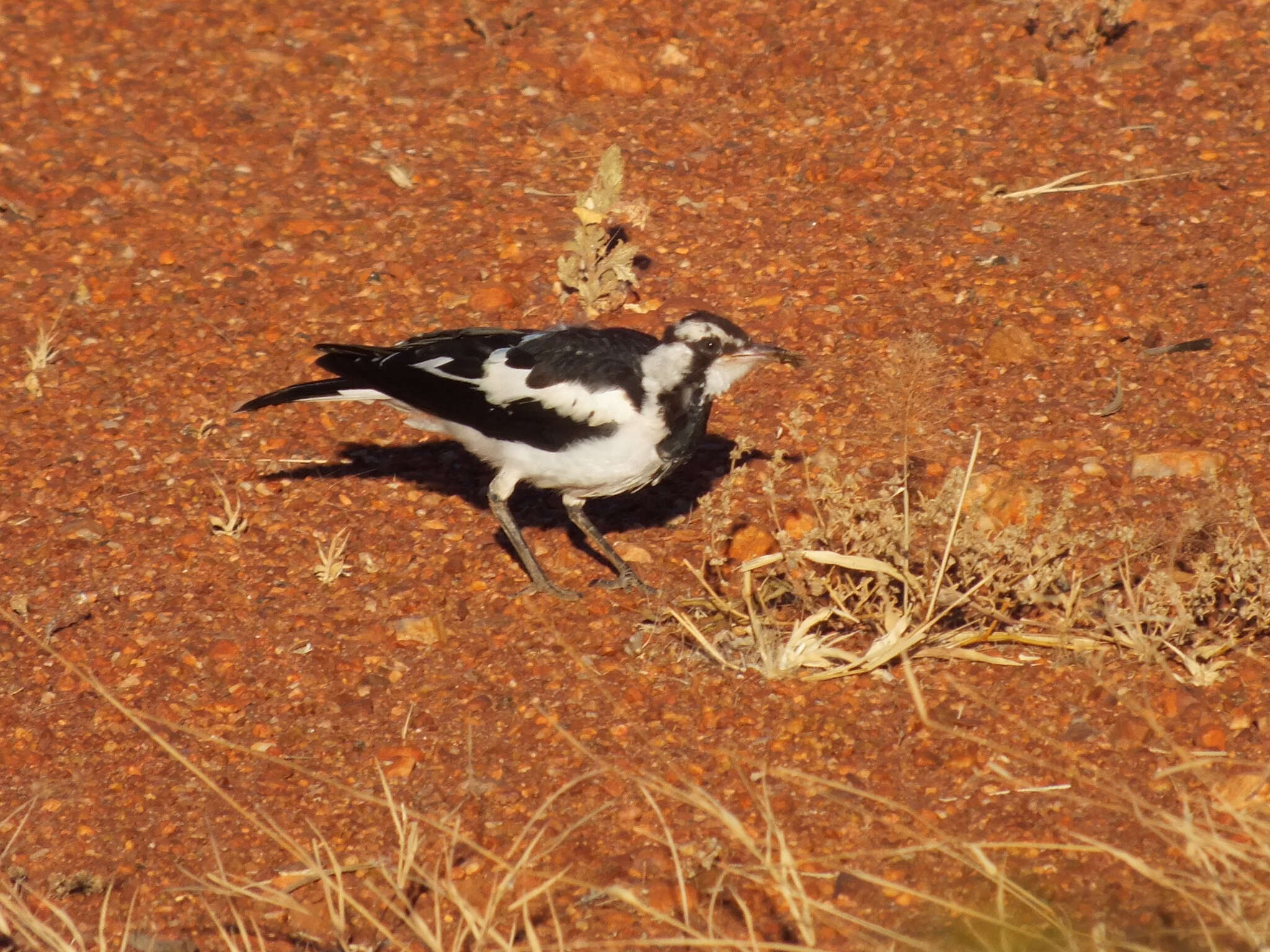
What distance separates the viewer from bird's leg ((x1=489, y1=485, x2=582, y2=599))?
5.57 metres

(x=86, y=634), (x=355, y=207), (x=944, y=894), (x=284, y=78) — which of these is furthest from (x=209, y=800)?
(x=284, y=78)

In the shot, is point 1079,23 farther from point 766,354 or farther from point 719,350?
point 719,350

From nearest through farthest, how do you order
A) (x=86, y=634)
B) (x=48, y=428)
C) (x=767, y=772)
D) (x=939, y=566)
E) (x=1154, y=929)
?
(x=1154, y=929), (x=767, y=772), (x=939, y=566), (x=86, y=634), (x=48, y=428)

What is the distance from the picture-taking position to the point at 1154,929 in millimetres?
3732

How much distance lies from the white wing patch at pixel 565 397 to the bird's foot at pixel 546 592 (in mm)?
644

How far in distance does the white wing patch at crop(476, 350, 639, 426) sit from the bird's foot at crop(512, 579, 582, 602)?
644mm

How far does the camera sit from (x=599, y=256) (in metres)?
6.78

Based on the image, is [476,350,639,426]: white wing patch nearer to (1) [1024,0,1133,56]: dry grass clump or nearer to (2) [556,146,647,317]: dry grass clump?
(2) [556,146,647,317]: dry grass clump

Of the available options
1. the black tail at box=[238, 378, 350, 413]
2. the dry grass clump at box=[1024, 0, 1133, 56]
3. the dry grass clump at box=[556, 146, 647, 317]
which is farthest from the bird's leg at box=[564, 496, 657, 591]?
the dry grass clump at box=[1024, 0, 1133, 56]

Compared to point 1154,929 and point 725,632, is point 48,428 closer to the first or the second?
point 725,632

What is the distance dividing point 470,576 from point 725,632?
1.08 meters

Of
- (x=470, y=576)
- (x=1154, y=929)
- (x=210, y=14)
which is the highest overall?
(x=210, y=14)

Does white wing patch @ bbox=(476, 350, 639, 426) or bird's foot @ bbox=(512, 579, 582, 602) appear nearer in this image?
white wing patch @ bbox=(476, 350, 639, 426)

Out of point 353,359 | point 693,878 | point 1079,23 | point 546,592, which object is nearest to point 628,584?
point 546,592
